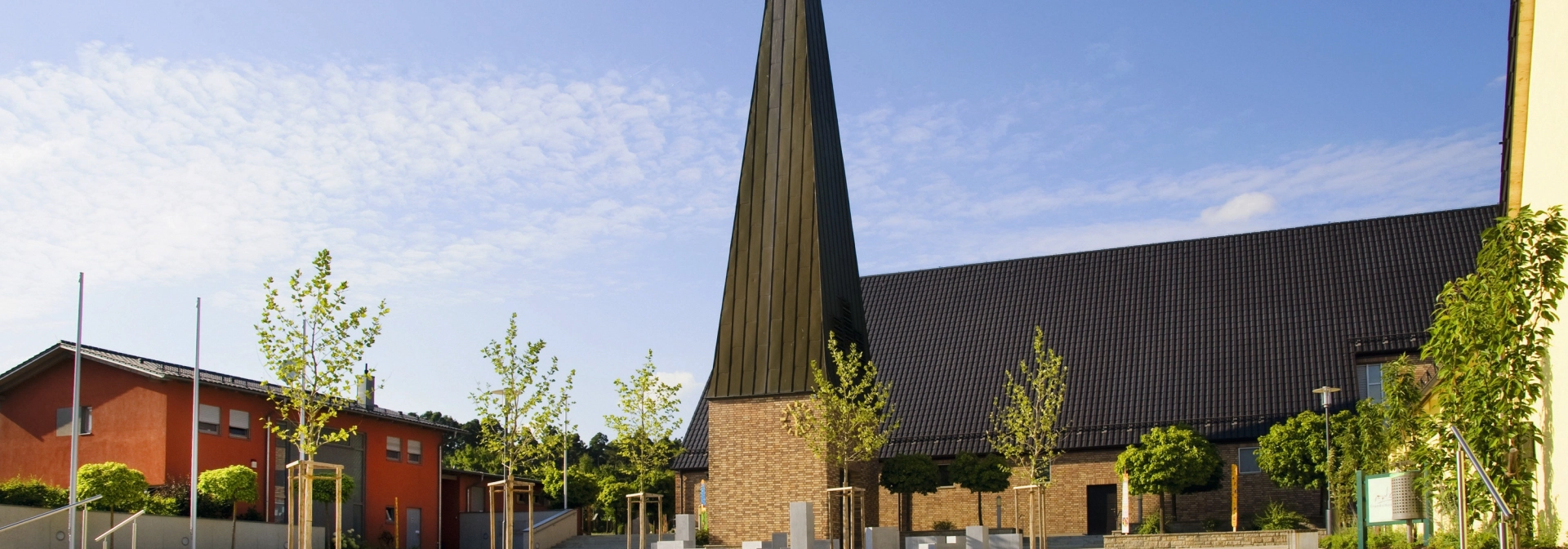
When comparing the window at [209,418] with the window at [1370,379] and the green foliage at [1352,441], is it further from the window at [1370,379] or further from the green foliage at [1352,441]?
the window at [1370,379]

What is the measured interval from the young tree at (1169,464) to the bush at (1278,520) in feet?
5.31

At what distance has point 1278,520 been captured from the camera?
3212cm

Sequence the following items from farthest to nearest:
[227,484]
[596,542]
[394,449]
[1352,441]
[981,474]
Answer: [394,449] < [596,542] < [981,474] < [227,484] < [1352,441]

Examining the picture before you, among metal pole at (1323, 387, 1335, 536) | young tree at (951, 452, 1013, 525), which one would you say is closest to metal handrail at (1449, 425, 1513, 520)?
metal pole at (1323, 387, 1335, 536)

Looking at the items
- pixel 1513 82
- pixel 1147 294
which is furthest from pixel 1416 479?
pixel 1147 294

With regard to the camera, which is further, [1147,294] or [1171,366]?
[1147,294]

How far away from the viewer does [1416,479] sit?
59.4ft

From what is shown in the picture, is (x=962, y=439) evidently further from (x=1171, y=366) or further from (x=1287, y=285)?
(x=1287, y=285)

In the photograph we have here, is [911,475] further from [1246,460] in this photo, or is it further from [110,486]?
[110,486]

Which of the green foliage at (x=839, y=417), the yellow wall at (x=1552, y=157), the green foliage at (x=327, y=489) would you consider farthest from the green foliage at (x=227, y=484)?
the yellow wall at (x=1552, y=157)

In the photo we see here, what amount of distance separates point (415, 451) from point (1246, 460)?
23.8 m

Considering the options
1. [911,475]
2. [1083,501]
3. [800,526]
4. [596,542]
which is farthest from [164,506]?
[1083,501]

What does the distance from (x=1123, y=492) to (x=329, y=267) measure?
19.9 meters

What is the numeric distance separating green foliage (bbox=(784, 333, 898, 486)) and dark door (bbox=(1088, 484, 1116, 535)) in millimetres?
10999
